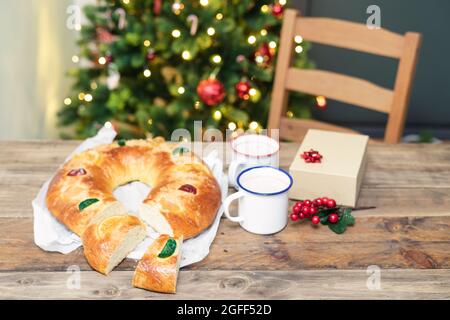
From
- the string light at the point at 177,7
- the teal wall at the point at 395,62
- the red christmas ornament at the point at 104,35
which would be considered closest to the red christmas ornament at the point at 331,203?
the string light at the point at 177,7

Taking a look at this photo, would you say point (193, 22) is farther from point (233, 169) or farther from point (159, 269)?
point (159, 269)

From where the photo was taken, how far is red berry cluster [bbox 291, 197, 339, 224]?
1255mm

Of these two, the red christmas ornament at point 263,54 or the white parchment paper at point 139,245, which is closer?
the white parchment paper at point 139,245

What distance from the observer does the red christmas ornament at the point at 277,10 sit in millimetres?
2424

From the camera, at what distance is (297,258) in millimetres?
1159

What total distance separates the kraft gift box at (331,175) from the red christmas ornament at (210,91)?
94 centimetres

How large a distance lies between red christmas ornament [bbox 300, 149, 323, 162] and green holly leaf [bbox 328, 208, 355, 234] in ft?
0.47

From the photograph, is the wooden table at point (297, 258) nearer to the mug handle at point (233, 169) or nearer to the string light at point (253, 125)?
the mug handle at point (233, 169)

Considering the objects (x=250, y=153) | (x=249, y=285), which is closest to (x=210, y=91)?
(x=250, y=153)

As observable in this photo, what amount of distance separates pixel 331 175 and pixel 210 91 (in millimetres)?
1070

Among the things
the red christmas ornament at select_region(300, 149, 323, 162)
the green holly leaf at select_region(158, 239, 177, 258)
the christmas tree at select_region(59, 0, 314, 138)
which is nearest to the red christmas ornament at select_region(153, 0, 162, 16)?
the christmas tree at select_region(59, 0, 314, 138)

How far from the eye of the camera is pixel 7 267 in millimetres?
1117

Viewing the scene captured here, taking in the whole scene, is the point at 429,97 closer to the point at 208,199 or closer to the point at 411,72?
the point at 411,72

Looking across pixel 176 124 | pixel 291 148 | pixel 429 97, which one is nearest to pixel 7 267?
pixel 291 148
